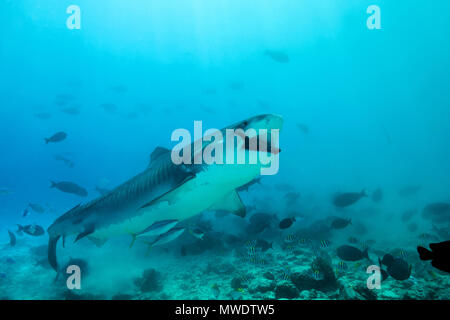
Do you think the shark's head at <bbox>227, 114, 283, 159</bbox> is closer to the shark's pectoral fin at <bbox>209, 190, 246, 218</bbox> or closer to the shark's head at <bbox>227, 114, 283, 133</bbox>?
the shark's head at <bbox>227, 114, 283, 133</bbox>

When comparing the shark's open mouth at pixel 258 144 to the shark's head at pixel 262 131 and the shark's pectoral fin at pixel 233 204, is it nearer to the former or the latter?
the shark's head at pixel 262 131

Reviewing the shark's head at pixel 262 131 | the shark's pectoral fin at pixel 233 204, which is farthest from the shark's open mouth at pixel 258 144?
the shark's pectoral fin at pixel 233 204

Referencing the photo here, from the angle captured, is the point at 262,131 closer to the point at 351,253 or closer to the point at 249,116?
the point at 351,253

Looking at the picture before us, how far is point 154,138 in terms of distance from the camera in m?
132

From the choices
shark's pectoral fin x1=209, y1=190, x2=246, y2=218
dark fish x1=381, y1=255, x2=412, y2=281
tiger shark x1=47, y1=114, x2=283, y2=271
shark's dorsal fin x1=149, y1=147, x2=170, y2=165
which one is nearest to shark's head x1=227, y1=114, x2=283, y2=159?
tiger shark x1=47, y1=114, x2=283, y2=271

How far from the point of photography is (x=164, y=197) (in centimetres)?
345

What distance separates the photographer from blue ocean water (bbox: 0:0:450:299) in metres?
8.45

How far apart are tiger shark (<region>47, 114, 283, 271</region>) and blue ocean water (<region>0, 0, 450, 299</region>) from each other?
2743 mm

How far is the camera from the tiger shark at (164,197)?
3.14m

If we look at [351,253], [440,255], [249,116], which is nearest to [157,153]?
[440,255]

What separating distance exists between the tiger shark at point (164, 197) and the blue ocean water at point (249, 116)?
2.74 m

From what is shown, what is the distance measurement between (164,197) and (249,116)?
7463 centimetres

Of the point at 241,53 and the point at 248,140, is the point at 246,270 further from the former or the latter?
the point at 241,53

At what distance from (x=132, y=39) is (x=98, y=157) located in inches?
4996
